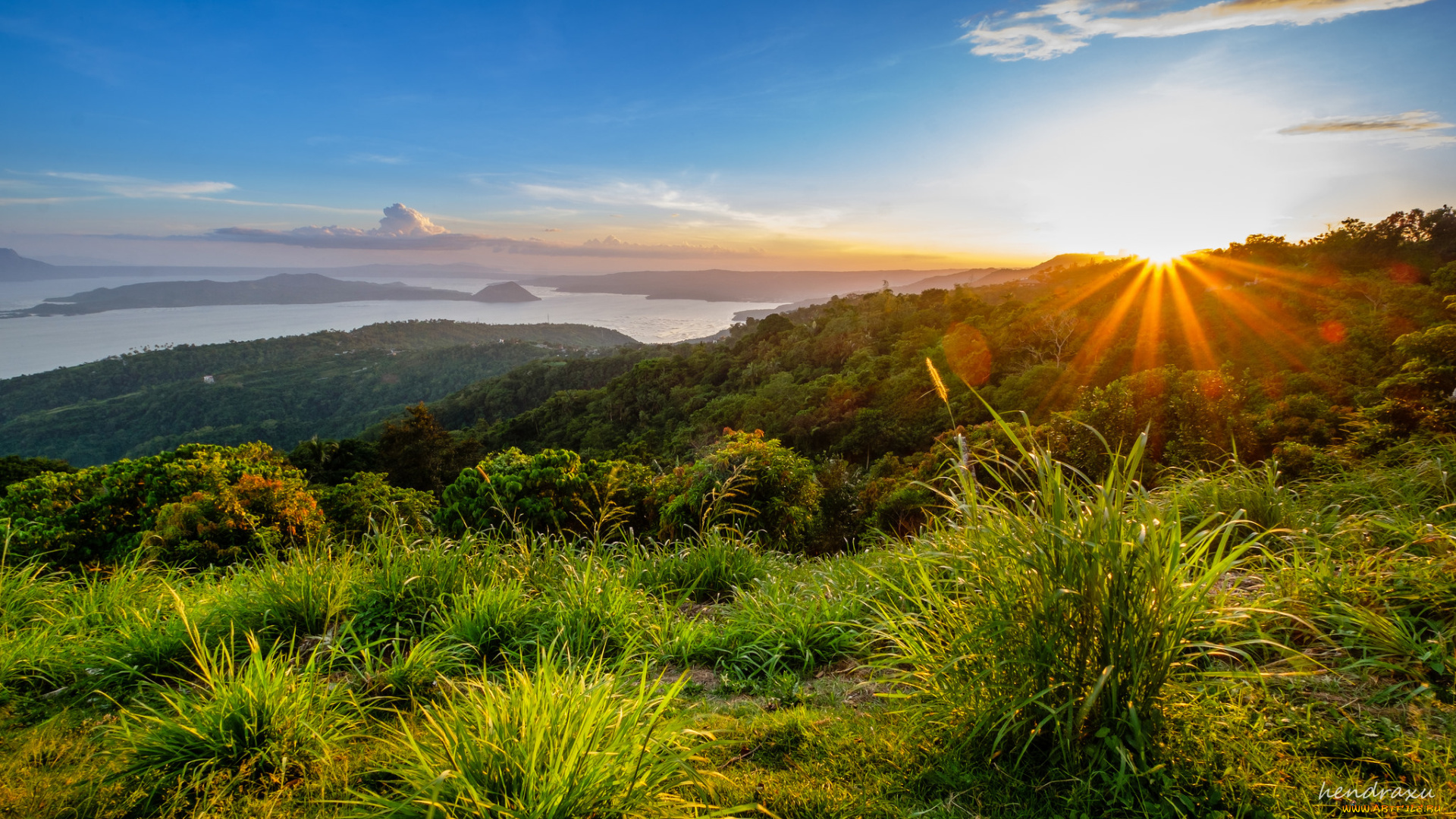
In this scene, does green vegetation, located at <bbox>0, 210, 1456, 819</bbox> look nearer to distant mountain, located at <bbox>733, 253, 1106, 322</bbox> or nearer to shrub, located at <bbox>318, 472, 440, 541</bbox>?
shrub, located at <bbox>318, 472, 440, 541</bbox>

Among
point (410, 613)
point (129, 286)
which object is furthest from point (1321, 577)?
point (129, 286)

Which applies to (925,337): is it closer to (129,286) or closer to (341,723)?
(341,723)

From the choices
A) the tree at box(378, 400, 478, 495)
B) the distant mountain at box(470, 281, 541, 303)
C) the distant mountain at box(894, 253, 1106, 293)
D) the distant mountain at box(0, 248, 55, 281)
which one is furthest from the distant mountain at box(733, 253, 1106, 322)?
the distant mountain at box(0, 248, 55, 281)

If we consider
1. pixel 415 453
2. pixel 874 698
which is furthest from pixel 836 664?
pixel 415 453

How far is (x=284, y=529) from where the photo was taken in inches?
339

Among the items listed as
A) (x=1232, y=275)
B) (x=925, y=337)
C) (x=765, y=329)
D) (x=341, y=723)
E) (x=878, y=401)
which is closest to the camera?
(x=341, y=723)

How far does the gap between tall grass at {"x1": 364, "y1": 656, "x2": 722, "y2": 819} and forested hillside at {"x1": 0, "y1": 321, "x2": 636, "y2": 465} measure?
71.6m

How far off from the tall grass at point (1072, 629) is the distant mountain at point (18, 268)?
241m

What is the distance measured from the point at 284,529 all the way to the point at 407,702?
26.3ft

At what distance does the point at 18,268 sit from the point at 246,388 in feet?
532

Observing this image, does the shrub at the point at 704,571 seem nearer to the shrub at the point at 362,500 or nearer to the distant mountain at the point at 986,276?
Result: the shrub at the point at 362,500

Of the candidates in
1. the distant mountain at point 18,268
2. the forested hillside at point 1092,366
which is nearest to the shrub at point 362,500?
the forested hillside at point 1092,366

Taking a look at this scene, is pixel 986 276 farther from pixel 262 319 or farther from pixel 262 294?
pixel 262 294

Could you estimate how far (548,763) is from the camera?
157 centimetres
